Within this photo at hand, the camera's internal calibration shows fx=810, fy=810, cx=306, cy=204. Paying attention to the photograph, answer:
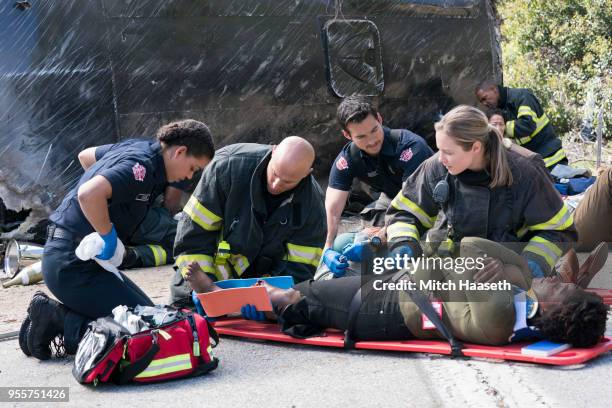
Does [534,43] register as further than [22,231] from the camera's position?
Yes

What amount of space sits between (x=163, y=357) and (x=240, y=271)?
119 centimetres

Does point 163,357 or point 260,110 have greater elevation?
point 260,110

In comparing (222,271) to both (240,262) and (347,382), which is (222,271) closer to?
(240,262)

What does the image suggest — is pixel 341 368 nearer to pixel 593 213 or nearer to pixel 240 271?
pixel 240 271

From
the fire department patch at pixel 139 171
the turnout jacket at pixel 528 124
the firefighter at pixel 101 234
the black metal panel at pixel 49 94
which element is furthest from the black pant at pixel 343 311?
the turnout jacket at pixel 528 124

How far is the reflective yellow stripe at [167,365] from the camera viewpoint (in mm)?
3391

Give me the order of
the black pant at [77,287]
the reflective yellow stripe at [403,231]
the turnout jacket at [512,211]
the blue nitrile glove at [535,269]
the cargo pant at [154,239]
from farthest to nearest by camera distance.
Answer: the cargo pant at [154,239] → the reflective yellow stripe at [403,231] → the black pant at [77,287] → the turnout jacket at [512,211] → the blue nitrile glove at [535,269]

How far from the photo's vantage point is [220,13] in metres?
6.72

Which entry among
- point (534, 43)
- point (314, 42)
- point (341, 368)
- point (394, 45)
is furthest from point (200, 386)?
point (534, 43)

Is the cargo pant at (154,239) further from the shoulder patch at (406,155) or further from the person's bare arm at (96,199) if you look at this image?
the person's bare arm at (96,199)

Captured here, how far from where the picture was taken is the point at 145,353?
11.1 ft

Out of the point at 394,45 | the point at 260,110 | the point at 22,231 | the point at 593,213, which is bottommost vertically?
the point at 22,231

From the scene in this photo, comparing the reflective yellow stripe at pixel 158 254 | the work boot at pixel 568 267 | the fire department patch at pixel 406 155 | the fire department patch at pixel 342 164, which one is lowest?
the reflective yellow stripe at pixel 158 254

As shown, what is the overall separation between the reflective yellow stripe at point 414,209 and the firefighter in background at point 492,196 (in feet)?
0.37
